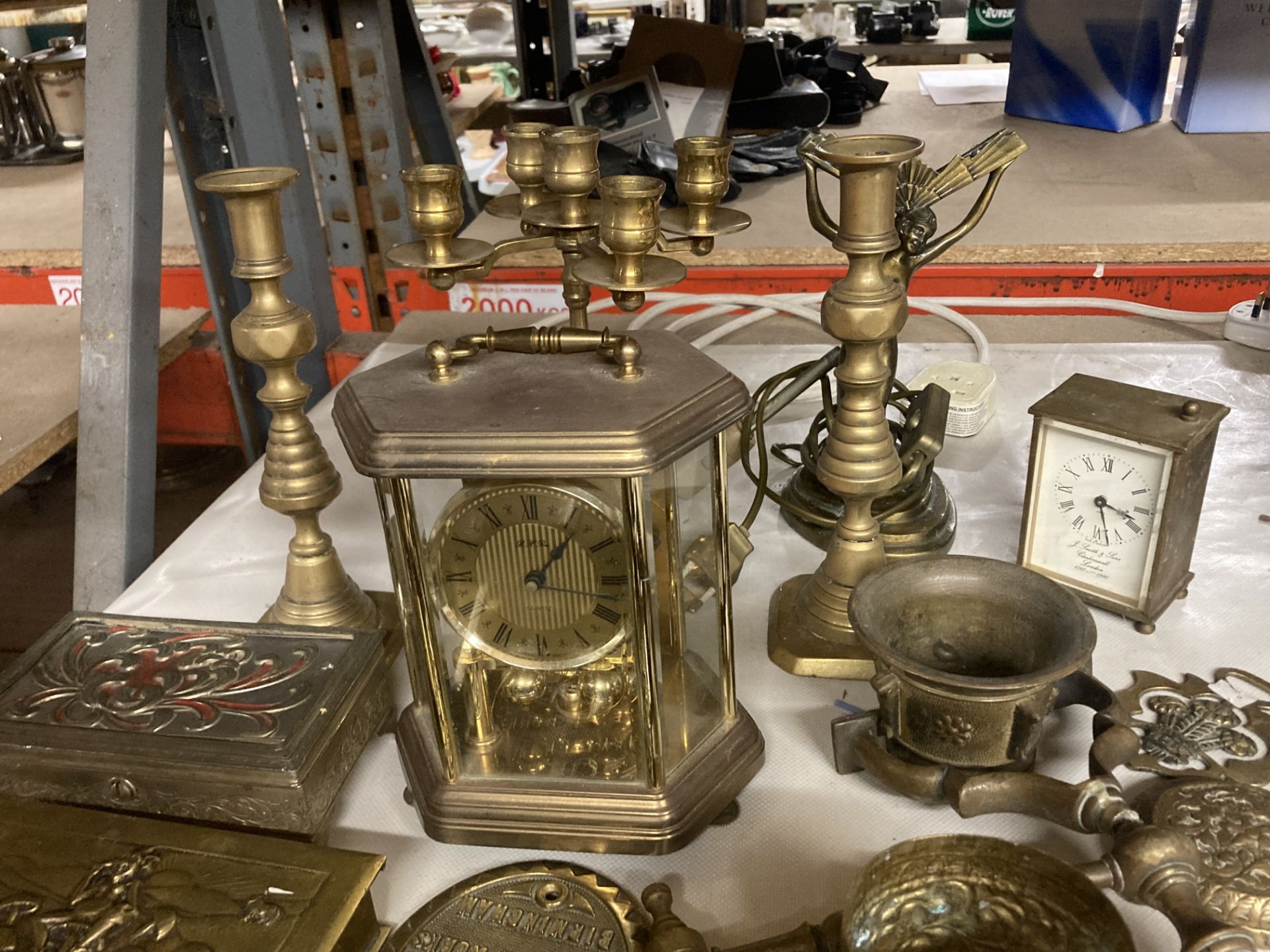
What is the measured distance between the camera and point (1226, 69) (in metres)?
1.99

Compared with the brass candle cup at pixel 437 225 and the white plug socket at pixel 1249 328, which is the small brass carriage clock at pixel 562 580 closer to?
the brass candle cup at pixel 437 225

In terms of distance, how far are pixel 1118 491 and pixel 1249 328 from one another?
70 centimetres

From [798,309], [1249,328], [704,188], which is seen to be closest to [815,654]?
[704,188]

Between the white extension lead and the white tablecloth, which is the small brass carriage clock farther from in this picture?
the white extension lead

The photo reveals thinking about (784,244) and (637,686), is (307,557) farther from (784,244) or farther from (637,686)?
(784,244)

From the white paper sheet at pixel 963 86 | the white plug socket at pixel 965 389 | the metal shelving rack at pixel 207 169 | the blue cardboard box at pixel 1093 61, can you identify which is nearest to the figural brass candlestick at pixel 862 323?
the white plug socket at pixel 965 389

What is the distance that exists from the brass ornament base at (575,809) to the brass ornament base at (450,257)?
0.31 metres

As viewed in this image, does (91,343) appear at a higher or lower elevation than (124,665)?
higher

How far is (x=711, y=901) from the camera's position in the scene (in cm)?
69

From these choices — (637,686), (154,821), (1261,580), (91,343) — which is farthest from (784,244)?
(154,821)

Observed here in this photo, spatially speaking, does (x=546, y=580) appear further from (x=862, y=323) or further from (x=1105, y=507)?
(x=1105, y=507)

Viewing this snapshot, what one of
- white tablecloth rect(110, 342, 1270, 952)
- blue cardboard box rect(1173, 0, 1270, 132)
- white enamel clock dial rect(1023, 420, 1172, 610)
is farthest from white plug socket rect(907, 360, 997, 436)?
blue cardboard box rect(1173, 0, 1270, 132)

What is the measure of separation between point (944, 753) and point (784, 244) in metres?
1.12

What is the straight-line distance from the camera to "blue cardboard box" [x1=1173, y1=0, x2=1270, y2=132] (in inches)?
72.2
